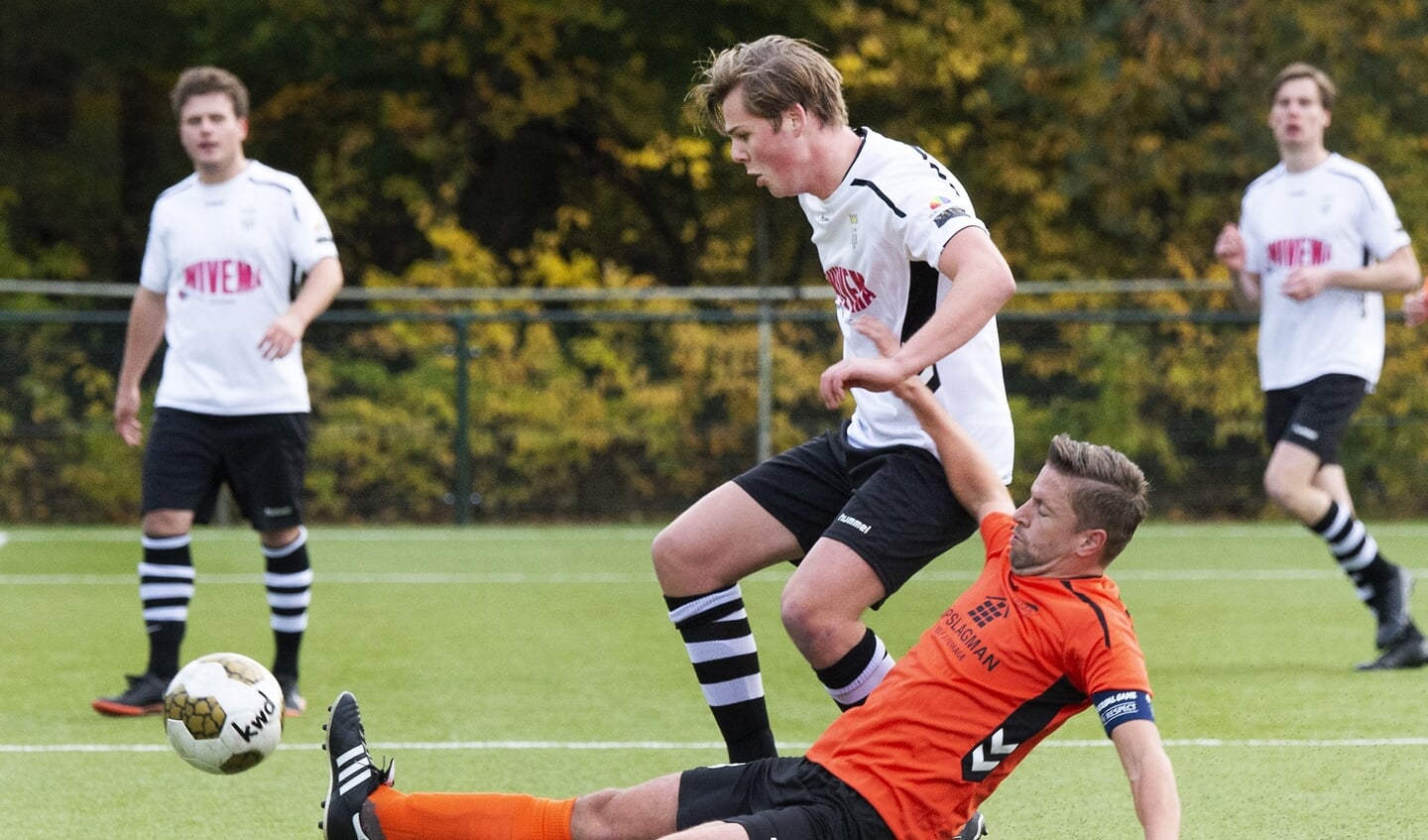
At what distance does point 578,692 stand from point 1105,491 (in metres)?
3.67

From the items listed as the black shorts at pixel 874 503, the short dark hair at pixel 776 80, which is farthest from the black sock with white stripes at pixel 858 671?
the short dark hair at pixel 776 80

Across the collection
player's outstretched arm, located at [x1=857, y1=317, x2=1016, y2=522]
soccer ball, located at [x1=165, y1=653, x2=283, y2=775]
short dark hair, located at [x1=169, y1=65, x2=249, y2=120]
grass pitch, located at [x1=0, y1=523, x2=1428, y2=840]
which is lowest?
grass pitch, located at [x1=0, y1=523, x2=1428, y2=840]

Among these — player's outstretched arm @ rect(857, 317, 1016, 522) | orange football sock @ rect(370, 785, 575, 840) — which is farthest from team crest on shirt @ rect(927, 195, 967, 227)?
orange football sock @ rect(370, 785, 575, 840)

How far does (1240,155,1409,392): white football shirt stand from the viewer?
24.1 ft

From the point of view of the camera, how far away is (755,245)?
60.0 feet

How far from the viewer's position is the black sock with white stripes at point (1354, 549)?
23.5 feet

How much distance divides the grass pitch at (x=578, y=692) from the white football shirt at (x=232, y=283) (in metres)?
1.17

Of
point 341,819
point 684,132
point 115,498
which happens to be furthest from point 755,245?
point 341,819

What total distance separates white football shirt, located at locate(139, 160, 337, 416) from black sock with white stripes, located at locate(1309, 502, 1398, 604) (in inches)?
160

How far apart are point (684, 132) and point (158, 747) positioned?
503 inches

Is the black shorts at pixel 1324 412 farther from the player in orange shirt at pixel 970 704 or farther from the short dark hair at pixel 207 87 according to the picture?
the short dark hair at pixel 207 87

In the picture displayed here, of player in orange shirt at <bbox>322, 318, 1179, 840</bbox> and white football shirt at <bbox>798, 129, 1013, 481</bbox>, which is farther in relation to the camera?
white football shirt at <bbox>798, 129, 1013, 481</bbox>

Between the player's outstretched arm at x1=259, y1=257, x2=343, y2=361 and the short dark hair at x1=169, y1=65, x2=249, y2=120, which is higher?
the short dark hair at x1=169, y1=65, x2=249, y2=120

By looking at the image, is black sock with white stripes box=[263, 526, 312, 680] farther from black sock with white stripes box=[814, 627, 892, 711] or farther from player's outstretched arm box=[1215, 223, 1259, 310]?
player's outstretched arm box=[1215, 223, 1259, 310]
